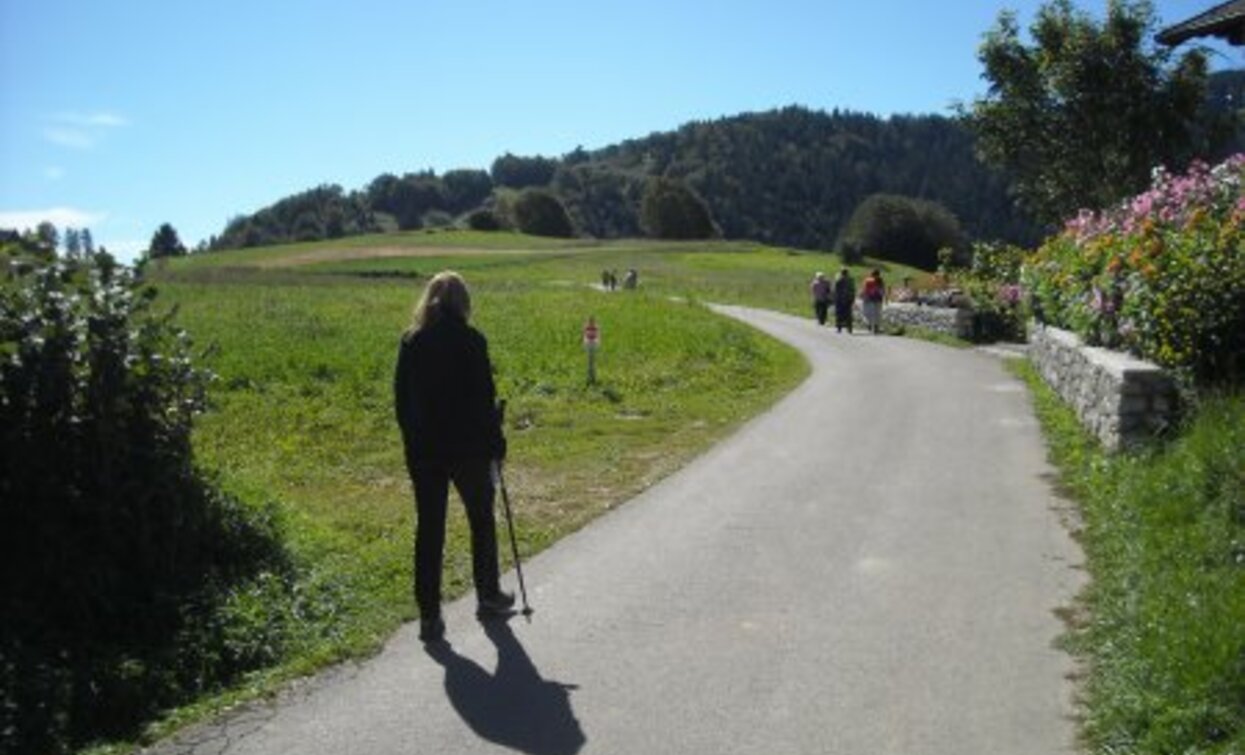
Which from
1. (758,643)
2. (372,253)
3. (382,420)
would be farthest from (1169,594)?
(372,253)

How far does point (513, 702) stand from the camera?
19.2ft

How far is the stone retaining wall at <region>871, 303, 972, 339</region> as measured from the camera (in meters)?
26.0

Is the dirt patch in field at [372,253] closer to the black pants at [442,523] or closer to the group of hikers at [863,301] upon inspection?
the group of hikers at [863,301]

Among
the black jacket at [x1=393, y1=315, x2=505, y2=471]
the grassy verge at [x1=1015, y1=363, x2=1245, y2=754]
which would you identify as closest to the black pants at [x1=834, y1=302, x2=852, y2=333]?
the grassy verge at [x1=1015, y1=363, x2=1245, y2=754]

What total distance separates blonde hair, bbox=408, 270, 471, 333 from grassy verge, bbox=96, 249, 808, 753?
174 cm

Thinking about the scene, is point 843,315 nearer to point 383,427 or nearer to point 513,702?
point 383,427

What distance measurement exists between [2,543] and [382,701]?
2.31 meters

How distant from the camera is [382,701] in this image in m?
5.89

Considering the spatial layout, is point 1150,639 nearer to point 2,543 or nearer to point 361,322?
point 2,543

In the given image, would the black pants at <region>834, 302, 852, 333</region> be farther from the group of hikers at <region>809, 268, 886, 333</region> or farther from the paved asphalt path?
the paved asphalt path

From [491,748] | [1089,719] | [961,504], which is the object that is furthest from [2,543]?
[961,504]

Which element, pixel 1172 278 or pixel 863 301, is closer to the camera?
pixel 1172 278

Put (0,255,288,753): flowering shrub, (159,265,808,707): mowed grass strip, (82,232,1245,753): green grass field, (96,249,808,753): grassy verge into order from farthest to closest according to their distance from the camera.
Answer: (159,265,808,707): mowed grass strip, (96,249,808,753): grassy verge, (0,255,288,753): flowering shrub, (82,232,1245,753): green grass field

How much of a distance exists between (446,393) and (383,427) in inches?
375
